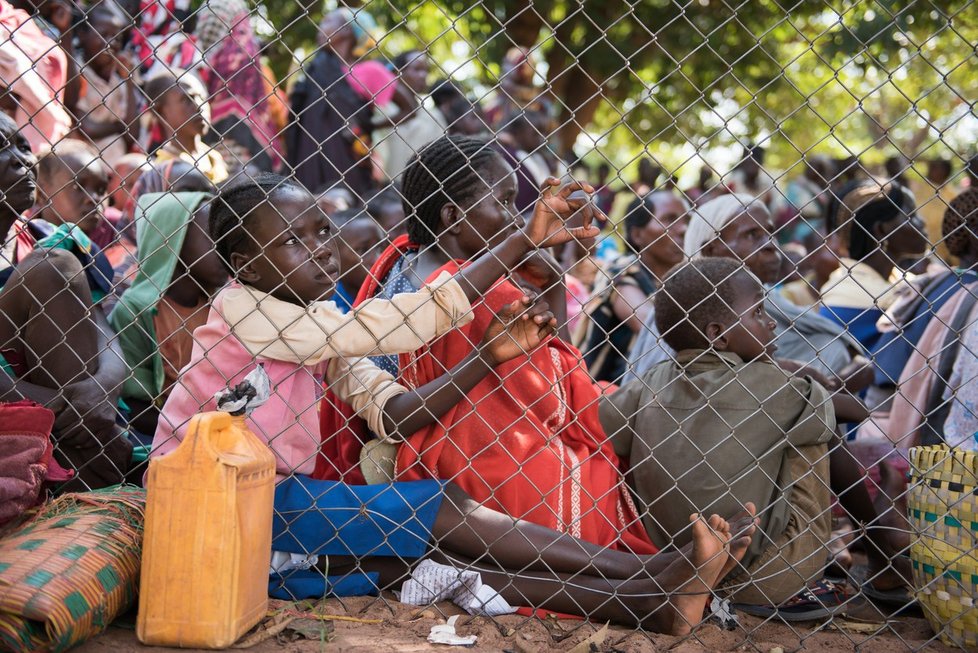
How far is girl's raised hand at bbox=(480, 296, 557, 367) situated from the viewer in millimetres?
2857

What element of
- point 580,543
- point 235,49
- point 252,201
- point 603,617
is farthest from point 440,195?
point 235,49

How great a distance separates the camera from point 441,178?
340 cm

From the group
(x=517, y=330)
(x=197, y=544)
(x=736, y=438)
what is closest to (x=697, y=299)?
(x=736, y=438)

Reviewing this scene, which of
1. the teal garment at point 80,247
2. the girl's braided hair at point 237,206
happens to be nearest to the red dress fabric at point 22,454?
the teal garment at point 80,247

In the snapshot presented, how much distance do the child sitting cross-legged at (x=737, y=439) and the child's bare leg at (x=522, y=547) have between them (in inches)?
7.2

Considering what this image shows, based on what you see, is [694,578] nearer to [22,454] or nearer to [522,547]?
[522,547]

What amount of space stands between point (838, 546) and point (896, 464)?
1.62ft

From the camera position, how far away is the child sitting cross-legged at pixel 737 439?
2.94 metres

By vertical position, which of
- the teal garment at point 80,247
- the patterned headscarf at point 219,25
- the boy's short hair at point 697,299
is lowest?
the boy's short hair at point 697,299

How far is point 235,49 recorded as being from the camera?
614cm

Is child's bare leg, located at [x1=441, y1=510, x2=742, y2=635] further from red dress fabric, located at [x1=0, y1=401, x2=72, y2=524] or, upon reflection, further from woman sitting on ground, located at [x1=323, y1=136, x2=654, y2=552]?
red dress fabric, located at [x1=0, y1=401, x2=72, y2=524]

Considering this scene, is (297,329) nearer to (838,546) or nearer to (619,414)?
(619,414)

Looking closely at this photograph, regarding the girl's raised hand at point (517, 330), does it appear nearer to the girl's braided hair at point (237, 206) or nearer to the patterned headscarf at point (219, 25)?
the girl's braided hair at point (237, 206)

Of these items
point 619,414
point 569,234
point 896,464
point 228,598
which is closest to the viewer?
point 228,598
